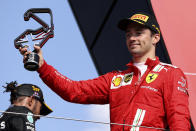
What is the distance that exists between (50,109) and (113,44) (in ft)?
8.91

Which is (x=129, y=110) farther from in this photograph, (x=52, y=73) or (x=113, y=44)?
(x=113, y=44)

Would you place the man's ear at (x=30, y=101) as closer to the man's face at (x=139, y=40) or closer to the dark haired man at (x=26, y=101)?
the dark haired man at (x=26, y=101)

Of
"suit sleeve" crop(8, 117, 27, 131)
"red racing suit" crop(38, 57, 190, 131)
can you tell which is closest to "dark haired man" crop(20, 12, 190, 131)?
"red racing suit" crop(38, 57, 190, 131)

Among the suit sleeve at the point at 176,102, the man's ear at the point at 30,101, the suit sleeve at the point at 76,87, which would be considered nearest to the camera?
the suit sleeve at the point at 176,102

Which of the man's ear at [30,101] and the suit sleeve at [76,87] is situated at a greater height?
the suit sleeve at [76,87]

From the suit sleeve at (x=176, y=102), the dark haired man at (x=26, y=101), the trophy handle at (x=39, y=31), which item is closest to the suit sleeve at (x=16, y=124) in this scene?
Result: the dark haired man at (x=26, y=101)

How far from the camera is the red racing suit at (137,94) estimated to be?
3.24 metres

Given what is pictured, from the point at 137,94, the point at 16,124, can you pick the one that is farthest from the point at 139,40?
the point at 16,124

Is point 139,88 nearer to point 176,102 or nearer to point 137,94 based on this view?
point 137,94

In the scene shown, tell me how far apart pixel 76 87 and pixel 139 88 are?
1.71ft

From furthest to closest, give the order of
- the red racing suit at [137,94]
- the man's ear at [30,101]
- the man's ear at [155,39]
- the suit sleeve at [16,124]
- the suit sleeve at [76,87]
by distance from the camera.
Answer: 1. the man's ear at [30,101]
2. the man's ear at [155,39]
3. the suit sleeve at [16,124]
4. the suit sleeve at [76,87]
5. the red racing suit at [137,94]

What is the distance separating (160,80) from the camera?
11.2 ft

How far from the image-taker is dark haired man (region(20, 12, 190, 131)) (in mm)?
3248

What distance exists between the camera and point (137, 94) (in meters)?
3.38
